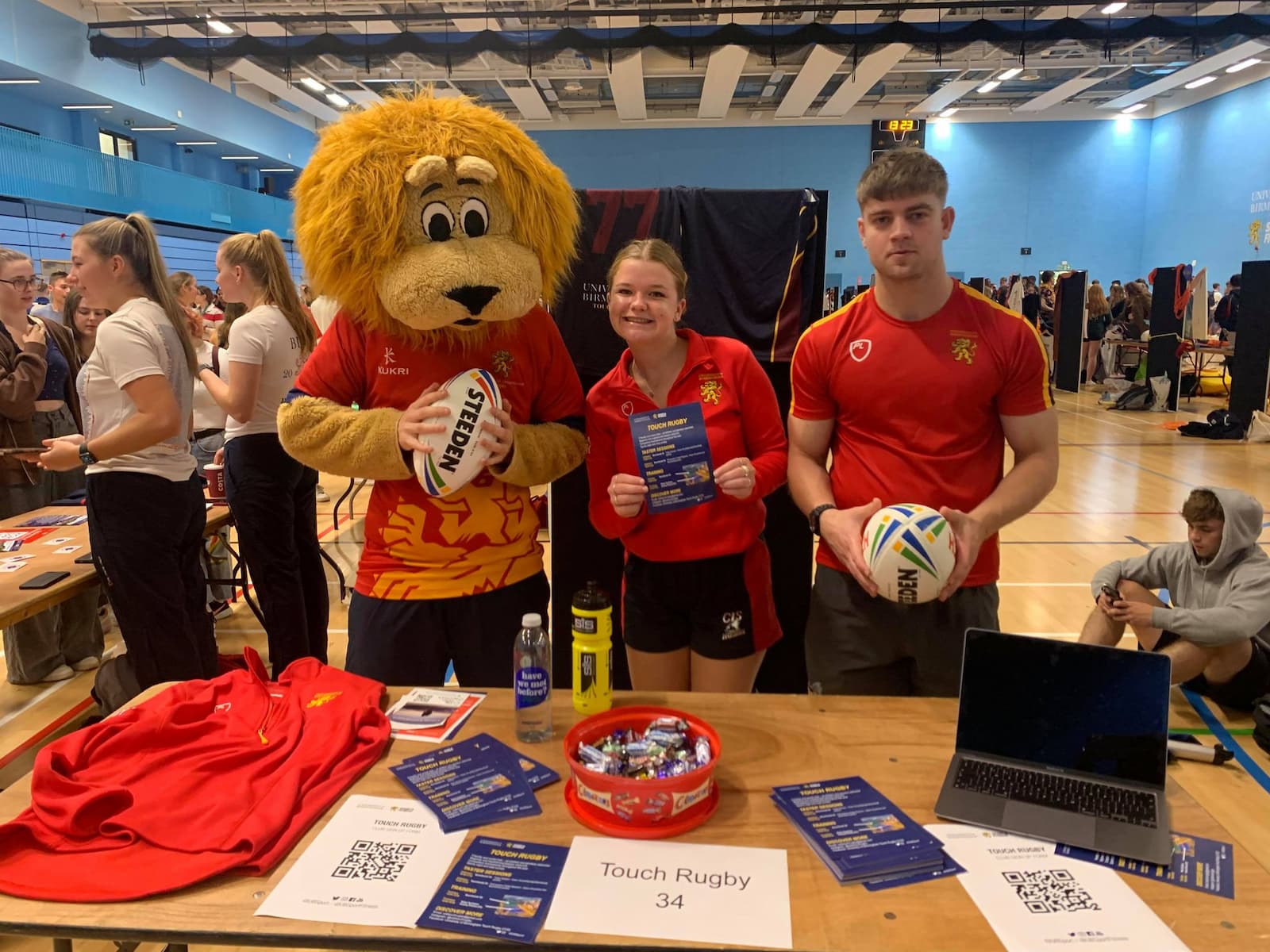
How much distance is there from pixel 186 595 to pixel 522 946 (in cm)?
227

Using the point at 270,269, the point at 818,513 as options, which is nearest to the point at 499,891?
the point at 818,513

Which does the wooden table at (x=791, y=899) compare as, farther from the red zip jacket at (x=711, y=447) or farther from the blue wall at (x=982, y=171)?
the blue wall at (x=982, y=171)

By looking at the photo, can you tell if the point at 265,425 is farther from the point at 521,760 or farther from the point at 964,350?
the point at 964,350

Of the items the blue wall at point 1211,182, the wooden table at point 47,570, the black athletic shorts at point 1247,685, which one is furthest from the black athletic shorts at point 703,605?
the blue wall at point 1211,182

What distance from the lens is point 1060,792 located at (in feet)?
4.50

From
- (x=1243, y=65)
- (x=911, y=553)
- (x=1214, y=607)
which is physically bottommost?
(x=1214, y=607)

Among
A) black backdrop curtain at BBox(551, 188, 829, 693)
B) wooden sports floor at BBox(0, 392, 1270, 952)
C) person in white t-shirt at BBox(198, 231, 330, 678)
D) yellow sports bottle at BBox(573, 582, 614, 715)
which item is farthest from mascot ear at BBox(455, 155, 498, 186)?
wooden sports floor at BBox(0, 392, 1270, 952)

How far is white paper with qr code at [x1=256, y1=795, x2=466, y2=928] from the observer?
113 centimetres

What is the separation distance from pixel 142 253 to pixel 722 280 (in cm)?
183

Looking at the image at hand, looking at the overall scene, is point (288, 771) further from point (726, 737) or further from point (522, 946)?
point (726, 737)

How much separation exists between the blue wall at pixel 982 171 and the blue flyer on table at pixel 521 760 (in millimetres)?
17925

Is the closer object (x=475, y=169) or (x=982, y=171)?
(x=475, y=169)

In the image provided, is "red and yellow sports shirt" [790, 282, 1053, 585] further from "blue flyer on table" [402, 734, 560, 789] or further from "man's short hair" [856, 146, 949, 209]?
"blue flyer on table" [402, 734, 560, 789]

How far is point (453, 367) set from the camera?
6.08 ft
